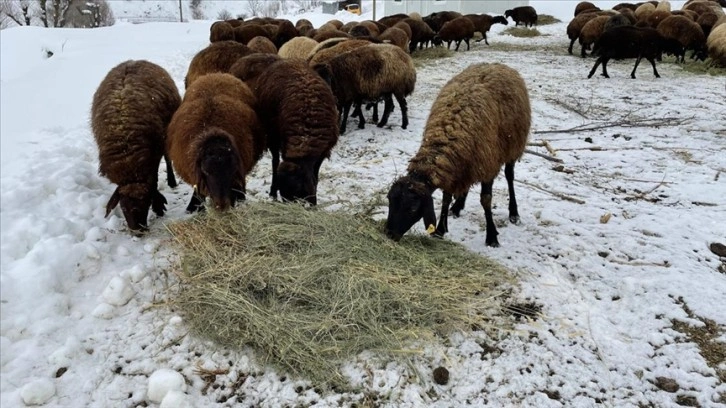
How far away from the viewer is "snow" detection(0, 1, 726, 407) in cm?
304

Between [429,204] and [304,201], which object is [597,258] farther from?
[304,201]

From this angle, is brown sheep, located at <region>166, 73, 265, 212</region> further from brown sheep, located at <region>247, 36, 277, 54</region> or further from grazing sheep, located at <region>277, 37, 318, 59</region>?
grazing sheep, located at <region>277, 37, 318, 59</region>

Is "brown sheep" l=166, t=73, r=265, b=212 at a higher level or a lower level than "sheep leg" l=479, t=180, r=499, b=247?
higher

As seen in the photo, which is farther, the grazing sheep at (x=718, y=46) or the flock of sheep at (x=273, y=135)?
the grazing sheep at (x=718, y=46)

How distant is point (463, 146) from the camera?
4.25 m

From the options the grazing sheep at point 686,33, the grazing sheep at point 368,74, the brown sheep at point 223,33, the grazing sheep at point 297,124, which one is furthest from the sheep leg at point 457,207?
the grazing sheep at point 686,33

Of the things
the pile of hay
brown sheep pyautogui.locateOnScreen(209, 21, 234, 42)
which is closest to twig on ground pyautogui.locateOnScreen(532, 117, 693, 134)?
the pile of hay

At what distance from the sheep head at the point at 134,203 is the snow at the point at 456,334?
0.15 metres

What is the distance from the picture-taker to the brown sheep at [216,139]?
4195 millimetres

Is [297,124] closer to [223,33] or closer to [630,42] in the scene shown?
[223,33]

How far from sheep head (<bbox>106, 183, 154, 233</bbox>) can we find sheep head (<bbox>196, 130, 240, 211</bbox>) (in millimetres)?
698

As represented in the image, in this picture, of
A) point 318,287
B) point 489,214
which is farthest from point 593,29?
point 318,287

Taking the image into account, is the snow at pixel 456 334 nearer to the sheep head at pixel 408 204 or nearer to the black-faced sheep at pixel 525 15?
the sheep head at pixel 408 204

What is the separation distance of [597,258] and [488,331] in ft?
5.90
